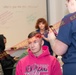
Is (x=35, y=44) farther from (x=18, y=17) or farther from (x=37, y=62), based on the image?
(x=18, y=17)

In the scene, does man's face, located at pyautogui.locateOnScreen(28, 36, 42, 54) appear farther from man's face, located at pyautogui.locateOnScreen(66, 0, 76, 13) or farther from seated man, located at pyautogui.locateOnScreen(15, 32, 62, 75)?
man's face, located at pyautogui.locateOnScreen(66, 0, 76, 13)

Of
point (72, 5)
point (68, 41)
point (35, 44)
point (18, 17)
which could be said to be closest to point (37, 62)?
point (35, 44)

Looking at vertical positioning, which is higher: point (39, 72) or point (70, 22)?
point (70, 22)

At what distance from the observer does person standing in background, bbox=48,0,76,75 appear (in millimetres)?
1198

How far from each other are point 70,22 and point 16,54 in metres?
2.06

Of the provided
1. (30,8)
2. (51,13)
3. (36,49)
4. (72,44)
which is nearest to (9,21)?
(30,8)

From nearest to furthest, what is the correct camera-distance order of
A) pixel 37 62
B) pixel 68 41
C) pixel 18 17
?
pixel 68 41
pixel 37 62
pixel 18 17

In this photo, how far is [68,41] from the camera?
120cm

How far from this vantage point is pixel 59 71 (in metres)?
1.62

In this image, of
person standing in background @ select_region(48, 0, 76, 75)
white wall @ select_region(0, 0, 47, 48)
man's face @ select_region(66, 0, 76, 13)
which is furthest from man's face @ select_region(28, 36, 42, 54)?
white wall @ select_region(0, 0, 47, 48)

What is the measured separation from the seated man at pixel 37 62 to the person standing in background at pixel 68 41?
1.16 feet

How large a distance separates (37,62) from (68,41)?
0.51 meters

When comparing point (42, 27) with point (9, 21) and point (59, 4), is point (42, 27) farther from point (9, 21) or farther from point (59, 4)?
point (59, 4)

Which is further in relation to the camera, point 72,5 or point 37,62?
point 37,62
